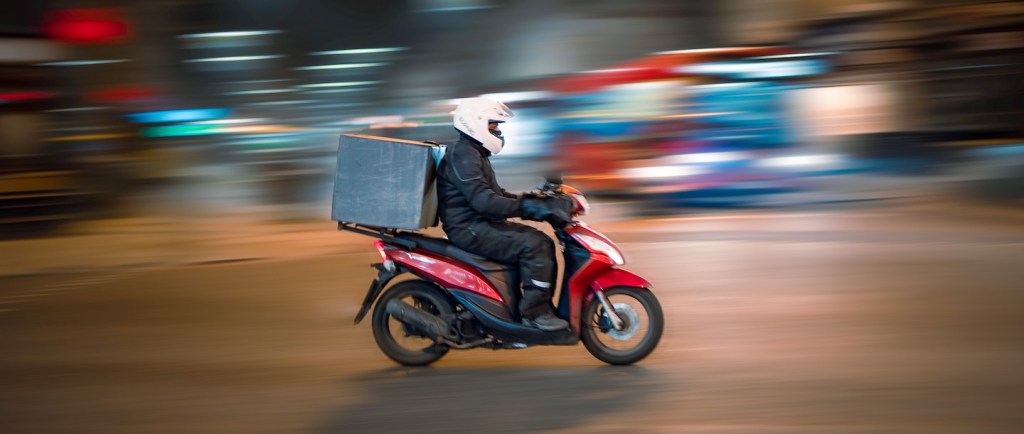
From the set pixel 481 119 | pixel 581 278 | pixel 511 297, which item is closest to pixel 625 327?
pixel 581 278

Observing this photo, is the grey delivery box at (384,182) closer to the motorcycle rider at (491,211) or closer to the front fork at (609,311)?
the motorcycle rider at (491,211)

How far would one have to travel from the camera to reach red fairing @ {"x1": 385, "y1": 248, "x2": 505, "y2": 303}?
5.77 meters

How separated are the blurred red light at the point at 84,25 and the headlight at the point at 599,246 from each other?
1078cm

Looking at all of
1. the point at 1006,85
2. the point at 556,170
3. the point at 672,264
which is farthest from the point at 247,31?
the point at 1006,85

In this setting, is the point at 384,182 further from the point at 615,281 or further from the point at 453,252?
the point at 615,281

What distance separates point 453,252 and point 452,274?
0.43 ft

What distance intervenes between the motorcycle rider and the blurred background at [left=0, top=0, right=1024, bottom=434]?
0.49 m

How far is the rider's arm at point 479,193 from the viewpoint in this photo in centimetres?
557

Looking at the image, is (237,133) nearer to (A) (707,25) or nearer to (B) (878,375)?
(A) (707,25)

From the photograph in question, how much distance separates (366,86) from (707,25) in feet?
19.8

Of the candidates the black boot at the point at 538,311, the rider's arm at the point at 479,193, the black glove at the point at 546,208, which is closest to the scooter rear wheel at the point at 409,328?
the black boot at the point at 538,311

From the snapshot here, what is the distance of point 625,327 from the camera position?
5766 millimetres

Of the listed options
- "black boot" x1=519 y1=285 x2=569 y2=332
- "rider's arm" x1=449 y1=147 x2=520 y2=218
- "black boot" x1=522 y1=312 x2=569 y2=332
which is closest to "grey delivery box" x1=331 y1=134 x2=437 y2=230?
"rider's arm" x1=449 y1=147 x2=520 y2=218

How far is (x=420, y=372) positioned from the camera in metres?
5.91
